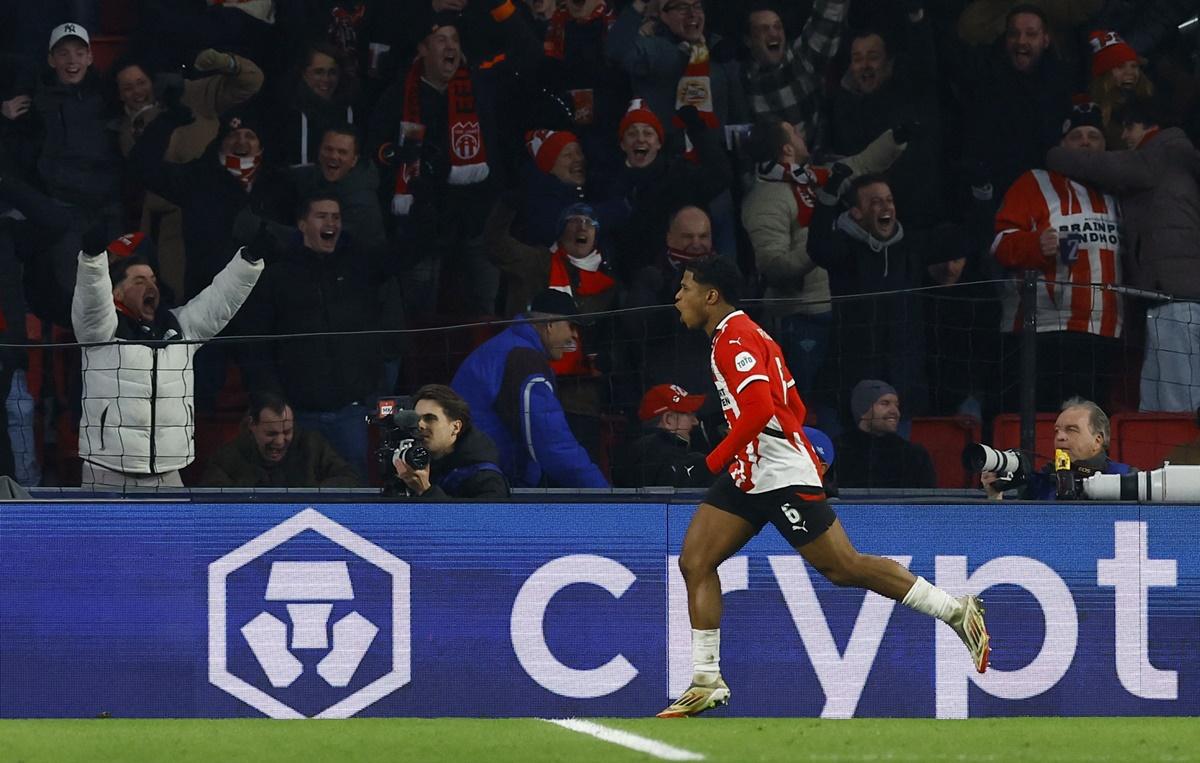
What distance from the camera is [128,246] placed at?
32.6ft

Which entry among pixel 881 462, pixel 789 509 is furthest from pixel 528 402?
pixel 789 509

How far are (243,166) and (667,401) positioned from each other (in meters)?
3.28

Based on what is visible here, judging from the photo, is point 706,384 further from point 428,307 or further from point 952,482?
point 428,307

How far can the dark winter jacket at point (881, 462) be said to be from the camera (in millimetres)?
8828

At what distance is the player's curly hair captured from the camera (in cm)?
721

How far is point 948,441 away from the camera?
360 inches

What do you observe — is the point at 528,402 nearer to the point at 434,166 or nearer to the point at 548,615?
the point at 548,615

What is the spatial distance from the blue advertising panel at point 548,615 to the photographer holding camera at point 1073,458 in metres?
0.13

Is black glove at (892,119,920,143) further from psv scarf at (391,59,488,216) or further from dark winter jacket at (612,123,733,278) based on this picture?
psv scarf at (391,59,488,216)

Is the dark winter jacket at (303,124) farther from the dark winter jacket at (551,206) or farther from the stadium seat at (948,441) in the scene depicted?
the stadium seat at (948,441)

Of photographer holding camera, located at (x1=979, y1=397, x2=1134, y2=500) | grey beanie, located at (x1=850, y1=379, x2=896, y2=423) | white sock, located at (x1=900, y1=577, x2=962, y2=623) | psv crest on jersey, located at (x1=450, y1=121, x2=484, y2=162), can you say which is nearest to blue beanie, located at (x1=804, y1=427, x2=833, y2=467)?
grey beanie, located at (x1=850, y1=379, x2=896, y2=423)

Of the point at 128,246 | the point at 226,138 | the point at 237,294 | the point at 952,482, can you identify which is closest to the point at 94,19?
the point at 226,138

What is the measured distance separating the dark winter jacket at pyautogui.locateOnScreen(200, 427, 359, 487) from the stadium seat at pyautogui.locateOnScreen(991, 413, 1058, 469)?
2954 millimetres

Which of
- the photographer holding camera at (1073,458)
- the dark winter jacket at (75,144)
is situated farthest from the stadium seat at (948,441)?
the dark winter jacket at (75,144)
